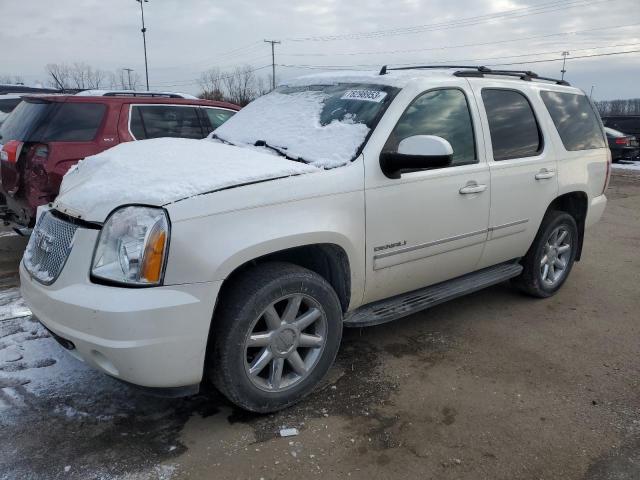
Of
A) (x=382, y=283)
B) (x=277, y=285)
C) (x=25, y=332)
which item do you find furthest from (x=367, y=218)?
(x=25, y=332)

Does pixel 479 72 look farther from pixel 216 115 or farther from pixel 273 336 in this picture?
pixel 216 115

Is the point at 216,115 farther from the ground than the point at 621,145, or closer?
farther from the ground

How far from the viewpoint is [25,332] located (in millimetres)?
3910

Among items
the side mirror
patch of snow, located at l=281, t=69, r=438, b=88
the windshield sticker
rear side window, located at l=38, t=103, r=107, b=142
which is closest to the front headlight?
the side mirror

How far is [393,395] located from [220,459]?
1.12 metres

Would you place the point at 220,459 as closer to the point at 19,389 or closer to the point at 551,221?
the point at 19,389

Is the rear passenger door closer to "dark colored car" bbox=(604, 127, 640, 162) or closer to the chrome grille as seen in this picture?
the chrome grille

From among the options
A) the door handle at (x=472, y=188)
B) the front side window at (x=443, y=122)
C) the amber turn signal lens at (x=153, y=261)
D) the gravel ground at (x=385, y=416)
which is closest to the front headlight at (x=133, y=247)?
the amber turn signal lens at (x=153, y=261)

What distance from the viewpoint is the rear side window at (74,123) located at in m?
5.47

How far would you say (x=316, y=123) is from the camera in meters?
3.54

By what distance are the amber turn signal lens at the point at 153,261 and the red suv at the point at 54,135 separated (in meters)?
3.34

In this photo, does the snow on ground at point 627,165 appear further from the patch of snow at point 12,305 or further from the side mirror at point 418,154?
the patch of snow at point 12,305

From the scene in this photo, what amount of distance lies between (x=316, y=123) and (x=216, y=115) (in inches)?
150

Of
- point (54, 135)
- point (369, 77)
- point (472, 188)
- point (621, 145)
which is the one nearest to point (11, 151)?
point (54, 135)
